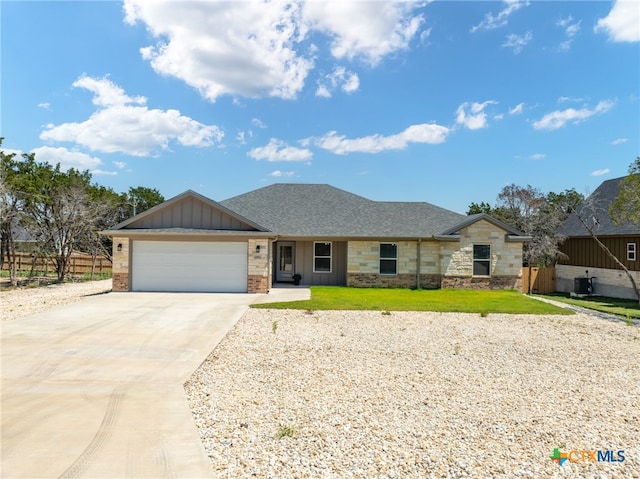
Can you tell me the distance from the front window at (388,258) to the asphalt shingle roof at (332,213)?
75 cm

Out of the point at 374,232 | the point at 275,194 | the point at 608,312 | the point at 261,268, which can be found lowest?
the point at 608,312

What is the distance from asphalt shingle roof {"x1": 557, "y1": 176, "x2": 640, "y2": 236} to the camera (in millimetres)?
19531

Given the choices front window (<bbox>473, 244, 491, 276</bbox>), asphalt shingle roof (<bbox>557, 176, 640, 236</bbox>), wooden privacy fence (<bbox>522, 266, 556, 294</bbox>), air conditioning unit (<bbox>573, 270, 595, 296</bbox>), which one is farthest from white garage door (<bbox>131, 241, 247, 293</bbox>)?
air conditioning unit (<bbox>573, 270, 595, 296</bbox>)

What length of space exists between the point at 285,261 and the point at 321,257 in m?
1.96

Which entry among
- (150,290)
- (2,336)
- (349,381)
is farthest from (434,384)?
(150,290)

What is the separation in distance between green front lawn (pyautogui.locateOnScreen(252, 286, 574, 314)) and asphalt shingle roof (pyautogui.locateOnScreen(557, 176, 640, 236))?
6.87 meters

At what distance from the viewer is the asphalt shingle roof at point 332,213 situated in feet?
61.7

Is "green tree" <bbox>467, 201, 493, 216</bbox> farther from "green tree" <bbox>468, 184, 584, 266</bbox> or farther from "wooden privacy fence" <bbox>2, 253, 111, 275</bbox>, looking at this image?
"wooden privacy fence" <bbox>2, 253, 111, 275</bbox>

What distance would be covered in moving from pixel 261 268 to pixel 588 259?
19.1 m

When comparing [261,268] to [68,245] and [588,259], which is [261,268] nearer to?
[68,245]

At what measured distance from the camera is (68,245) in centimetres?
2036

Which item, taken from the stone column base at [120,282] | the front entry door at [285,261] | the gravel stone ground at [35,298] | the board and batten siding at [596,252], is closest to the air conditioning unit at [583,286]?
the board and batten siding at [596,252]

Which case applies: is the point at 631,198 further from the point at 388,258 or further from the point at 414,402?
the point at 414,402

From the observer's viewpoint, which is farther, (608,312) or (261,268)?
(261,268)
